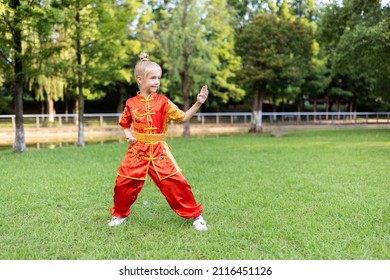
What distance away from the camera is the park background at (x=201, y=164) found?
362 centimetres

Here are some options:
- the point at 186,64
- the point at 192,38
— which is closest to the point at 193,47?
the point at 192,38

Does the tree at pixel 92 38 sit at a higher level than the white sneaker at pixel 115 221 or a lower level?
higher

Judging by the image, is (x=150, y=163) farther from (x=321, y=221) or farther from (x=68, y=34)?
(x=68, y=34)

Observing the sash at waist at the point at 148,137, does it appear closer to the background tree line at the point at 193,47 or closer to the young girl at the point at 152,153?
the young girl at the point at 152,153

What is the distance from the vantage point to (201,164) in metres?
8.80

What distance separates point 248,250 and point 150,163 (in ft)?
4.35

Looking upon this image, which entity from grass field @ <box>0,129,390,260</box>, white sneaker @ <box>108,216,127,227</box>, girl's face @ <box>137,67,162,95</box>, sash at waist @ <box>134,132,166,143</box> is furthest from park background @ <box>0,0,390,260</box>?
girl's face @ <box>137,67,162,95</box>

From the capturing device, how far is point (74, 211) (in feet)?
15.6

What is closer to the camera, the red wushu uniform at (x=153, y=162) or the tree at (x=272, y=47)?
the red wushu uniform at (x=153, y=162)

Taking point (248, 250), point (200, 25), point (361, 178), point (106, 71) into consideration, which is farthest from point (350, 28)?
point (248, 250)

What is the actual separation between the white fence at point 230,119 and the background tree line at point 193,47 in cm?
166

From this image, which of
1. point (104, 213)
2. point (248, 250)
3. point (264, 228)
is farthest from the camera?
point (104, 213)

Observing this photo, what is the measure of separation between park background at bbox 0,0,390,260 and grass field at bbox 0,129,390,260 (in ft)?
0.06

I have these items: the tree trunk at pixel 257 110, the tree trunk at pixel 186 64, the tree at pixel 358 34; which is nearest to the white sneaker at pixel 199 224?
the tree at pixel 358 34
